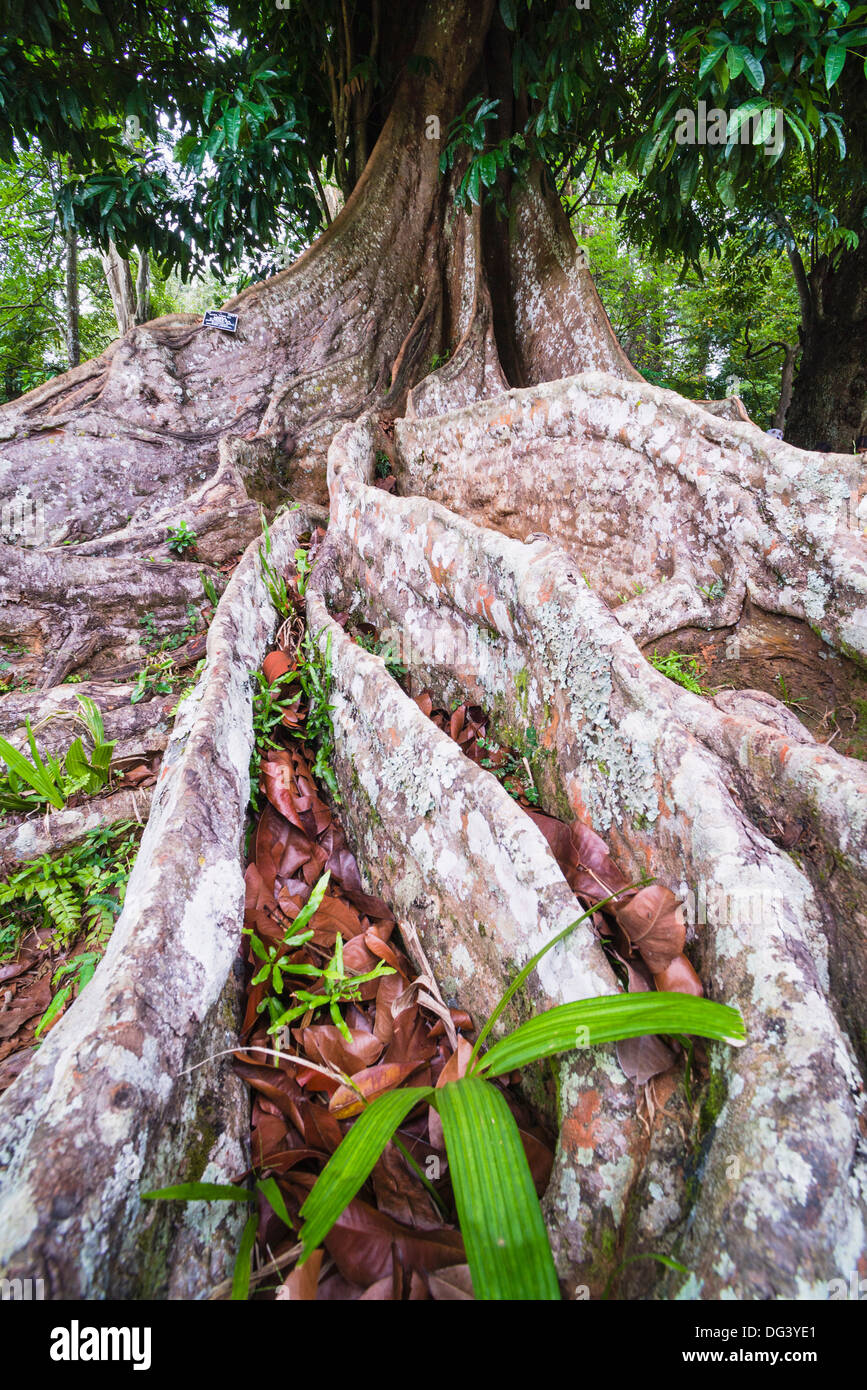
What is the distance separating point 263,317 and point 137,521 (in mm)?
2105

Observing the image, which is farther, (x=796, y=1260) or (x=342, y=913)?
(x=342, y=913)

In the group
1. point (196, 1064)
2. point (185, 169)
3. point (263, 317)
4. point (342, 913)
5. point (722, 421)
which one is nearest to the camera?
point (196, 1064)

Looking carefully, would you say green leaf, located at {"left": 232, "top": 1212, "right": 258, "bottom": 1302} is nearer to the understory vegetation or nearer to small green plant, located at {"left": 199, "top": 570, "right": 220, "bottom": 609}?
the understory vegetation

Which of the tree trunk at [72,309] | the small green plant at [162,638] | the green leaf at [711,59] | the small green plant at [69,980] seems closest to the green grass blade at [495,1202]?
the small green plant at [69,980]

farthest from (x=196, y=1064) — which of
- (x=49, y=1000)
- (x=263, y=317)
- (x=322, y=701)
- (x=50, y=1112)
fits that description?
(x=263, y=317)

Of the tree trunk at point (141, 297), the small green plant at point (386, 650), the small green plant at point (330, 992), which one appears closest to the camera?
the small green plant at point (330, 992)

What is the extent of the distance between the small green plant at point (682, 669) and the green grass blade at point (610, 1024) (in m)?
1.54

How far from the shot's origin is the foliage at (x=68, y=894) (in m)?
1.98

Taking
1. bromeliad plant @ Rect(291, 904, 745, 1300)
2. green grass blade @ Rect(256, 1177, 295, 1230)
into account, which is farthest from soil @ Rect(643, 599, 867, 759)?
green grass blade @ Rect(256, 1177, 295, 1230)

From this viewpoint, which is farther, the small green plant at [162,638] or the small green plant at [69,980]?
the small green plant at [162,638]

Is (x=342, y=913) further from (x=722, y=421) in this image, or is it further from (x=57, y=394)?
(x=57, y=394)

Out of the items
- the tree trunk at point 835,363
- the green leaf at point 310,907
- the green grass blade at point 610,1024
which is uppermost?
the tree trunk at point 835,363

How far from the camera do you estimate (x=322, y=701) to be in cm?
232

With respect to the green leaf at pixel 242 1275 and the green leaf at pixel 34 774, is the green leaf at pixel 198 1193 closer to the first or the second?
the green leaf at pixel 242 1275
